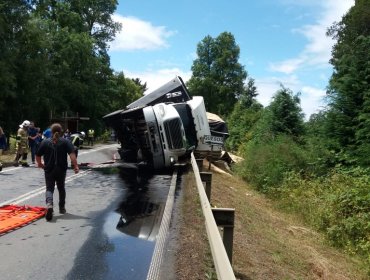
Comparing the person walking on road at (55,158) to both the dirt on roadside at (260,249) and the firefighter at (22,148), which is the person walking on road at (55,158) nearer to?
the dirt on roadside at (260,249)

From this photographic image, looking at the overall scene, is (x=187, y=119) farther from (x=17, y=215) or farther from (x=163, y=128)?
(x=17, y=215)

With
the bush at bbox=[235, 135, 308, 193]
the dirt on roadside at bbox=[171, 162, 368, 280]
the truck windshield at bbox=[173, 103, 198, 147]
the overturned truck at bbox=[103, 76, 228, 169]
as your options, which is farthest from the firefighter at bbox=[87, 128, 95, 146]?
the dirt on roadside at bbox=[171, 162, 368, 280]

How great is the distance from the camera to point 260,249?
7.95m

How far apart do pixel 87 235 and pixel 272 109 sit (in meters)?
18.5

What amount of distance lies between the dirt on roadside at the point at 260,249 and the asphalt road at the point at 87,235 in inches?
19.8

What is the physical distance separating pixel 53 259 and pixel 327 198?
28.4ft

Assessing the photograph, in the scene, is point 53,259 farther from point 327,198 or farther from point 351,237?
point 327,198

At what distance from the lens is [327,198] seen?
12.5 metres

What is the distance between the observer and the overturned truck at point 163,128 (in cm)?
1606

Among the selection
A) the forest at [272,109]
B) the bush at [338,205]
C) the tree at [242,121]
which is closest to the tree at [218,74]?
the forest at [272,109]

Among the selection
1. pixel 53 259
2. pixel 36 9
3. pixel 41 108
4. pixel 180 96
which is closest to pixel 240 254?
pixel 53 259

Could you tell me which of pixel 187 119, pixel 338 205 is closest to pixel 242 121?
pixel 187 119

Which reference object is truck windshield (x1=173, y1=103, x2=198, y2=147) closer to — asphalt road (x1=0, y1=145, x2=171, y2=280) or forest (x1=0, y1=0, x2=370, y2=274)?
forest (x1=0, y1=0, x2=370, y2=274)

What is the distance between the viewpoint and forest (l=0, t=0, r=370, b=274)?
1281 cm
